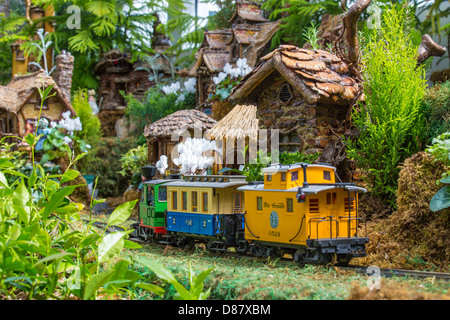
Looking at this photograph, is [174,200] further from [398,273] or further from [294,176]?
[398,273]

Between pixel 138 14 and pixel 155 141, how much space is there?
6.76 metres

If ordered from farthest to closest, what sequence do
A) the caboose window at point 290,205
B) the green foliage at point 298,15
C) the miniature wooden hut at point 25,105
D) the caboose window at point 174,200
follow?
the miniature wooden hut at point 25,105 < the green foliage at point 298,15 < the caboose window at point 174,200 < the caboose window at point 290,205

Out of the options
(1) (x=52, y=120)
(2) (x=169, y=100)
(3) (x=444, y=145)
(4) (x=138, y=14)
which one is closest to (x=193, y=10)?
(4) (x=138, y=14)

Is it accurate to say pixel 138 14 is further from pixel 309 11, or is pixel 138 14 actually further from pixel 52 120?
pixel 309 11

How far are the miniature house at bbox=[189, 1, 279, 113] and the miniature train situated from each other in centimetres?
599

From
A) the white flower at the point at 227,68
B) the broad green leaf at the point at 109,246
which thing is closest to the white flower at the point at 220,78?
the white flower at the point at 227,68

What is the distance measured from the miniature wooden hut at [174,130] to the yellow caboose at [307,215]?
5451mm

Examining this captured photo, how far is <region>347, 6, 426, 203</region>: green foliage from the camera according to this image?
25.2 feet

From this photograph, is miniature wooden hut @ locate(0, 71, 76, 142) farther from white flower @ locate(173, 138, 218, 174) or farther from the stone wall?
the stone wall

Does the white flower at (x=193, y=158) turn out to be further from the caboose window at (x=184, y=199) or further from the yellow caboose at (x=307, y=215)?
the yellow caboose at (x=307, y=215)

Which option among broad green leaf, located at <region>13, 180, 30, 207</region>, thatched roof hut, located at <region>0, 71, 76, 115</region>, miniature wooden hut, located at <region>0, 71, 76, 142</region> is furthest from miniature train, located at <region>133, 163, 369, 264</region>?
miniature wooden hut, located at <region>0, 71, 76, 142</region>

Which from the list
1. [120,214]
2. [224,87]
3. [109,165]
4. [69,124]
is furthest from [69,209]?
[109,165]

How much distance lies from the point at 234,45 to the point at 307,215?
28.9ft

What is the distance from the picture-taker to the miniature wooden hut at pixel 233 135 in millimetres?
10641
